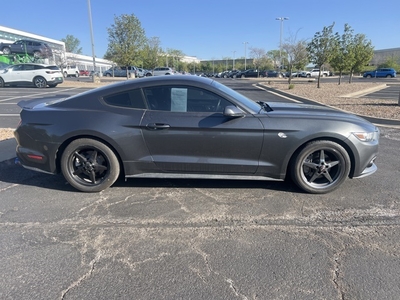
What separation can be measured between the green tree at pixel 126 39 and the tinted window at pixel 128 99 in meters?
27.1

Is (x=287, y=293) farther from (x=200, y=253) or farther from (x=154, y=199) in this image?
(x=154, y=199)

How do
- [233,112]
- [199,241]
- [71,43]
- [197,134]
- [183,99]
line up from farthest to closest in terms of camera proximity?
A: 1. [71,43]
2. [183,99]
3. [197,134]
4. [233,112]
5. [199,241]

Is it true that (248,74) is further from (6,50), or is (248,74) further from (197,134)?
(197,134)

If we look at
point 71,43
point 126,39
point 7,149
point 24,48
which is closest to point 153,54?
point 126,39

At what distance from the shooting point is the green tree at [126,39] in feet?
92.0

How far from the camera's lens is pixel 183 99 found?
345 centimetres

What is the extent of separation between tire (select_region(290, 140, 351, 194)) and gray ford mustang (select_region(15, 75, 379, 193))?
1 cm

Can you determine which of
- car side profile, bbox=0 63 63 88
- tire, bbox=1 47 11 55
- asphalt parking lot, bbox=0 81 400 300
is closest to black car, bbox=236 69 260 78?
tire, bbox=1 47 11 55

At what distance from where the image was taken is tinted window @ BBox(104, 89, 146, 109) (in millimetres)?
3447

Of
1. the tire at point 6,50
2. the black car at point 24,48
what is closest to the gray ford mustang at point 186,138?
the black car at point 24,48

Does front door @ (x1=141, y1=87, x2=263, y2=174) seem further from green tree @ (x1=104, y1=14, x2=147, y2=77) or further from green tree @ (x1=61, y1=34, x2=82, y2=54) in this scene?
green tree @ (x1=61, y1=34, x2=82, y2=54)

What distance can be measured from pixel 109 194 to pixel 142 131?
0.96 meters

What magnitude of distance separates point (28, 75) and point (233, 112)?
20.8m

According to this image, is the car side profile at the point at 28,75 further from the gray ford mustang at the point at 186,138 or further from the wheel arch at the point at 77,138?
the wheel arch at the point at 77,138
